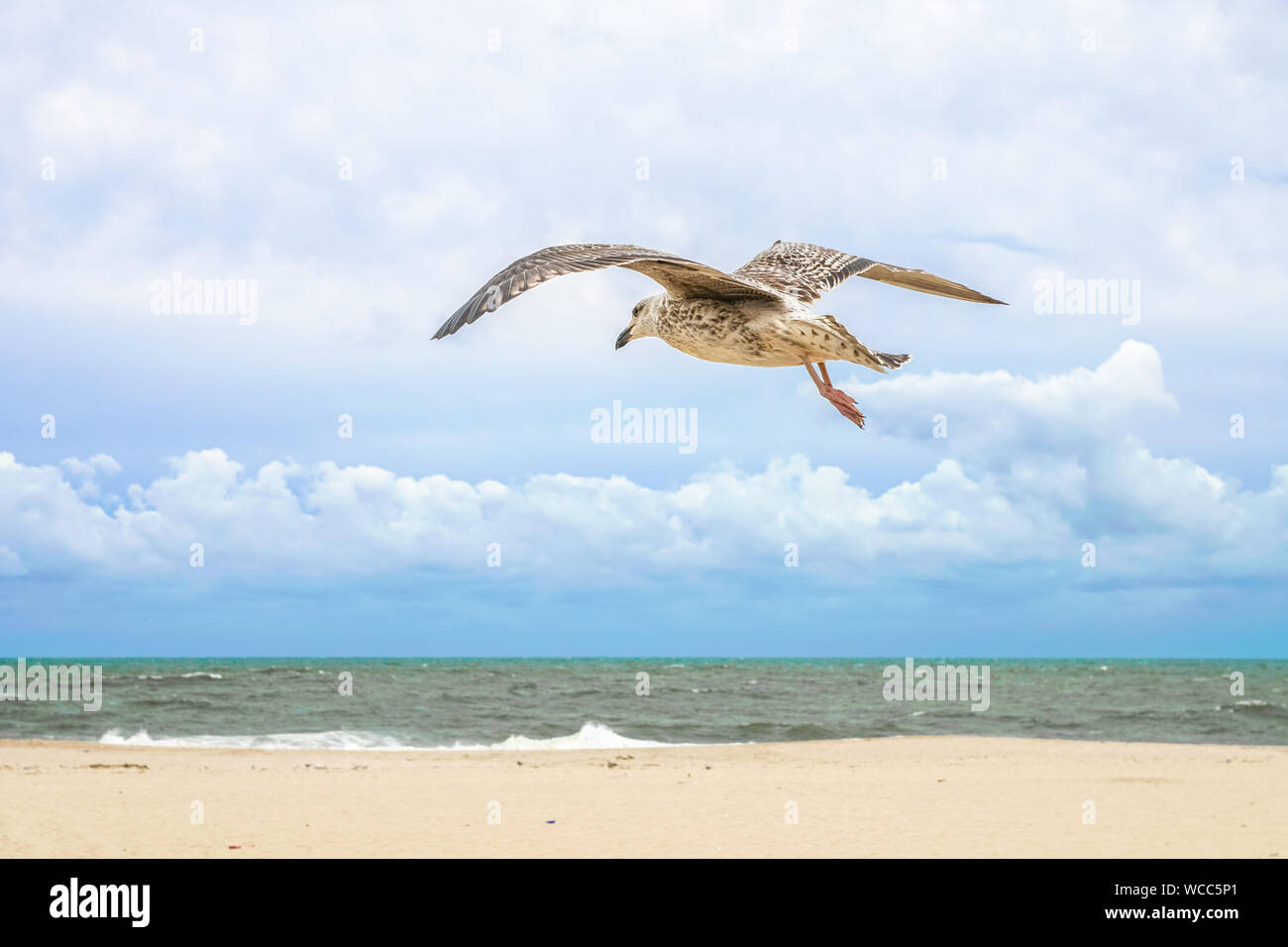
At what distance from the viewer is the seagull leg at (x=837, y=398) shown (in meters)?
3.10

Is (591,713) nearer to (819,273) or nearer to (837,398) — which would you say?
(819,273)

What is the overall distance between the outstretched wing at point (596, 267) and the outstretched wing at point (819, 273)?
73 cm

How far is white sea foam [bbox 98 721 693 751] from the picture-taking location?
69.8 feet

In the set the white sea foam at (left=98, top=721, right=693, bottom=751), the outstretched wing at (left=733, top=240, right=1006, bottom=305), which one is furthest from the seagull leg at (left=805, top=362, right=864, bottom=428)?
the white sea foam at (left=98, top=721, right=693, bottom=751)

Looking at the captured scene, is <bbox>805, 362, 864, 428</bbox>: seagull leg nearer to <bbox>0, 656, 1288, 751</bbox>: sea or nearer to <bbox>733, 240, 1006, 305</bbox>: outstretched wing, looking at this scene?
<bbox>733, 240, 1006, 305</bbox>: outstretched wing

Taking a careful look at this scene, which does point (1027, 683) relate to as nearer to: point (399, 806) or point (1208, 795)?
point (1208, 795)

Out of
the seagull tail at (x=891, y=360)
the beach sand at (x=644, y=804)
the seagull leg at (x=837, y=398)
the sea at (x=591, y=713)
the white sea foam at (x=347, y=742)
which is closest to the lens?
the seagull leg at (x=837, y=398)

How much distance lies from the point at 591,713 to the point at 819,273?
76.3 feet

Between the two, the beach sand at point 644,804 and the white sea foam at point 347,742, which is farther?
the white sea foam at point 347,742

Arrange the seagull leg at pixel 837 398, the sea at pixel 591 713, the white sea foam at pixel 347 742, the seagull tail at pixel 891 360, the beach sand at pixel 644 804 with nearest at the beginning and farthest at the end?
1. the seagull leg at pixel 837 398
2. the seagull tail at pixel 891 360
3. the beach sand at pixel 644 804
4. the white sea foam at pixel 347 742
5. the sea at pixel 591 713

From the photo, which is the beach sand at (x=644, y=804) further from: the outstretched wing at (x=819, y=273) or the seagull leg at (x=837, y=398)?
the seagull leg at (x=837, y=398)

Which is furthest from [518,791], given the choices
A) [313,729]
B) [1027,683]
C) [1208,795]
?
[1027,683]

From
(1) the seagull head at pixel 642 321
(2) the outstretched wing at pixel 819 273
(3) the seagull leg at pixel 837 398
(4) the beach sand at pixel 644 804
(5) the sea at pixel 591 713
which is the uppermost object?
(2) the outstretched wing at pixel 819 273

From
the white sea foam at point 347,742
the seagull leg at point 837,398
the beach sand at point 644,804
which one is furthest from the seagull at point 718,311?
the white sea foam at point 347,742
